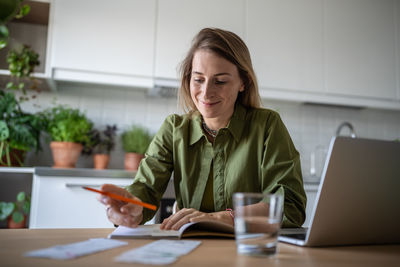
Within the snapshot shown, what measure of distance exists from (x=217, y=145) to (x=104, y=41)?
5.16 feet

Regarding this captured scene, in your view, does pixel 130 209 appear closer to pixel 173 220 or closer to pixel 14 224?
pixel 173 220

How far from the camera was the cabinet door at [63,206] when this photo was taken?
7.22 ft

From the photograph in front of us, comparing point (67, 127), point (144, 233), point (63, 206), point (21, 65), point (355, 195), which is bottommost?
point (63, 206)

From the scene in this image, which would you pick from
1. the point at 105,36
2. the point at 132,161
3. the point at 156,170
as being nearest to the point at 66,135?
the point at 132,161

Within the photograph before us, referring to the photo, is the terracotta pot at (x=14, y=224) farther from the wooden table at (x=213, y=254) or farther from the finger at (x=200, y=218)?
the finger at (x=200, y=218)

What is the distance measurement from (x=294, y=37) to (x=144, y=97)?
4.24 feet

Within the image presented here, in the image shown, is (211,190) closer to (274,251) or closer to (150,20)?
(274,251)

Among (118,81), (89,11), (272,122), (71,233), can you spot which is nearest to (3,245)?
(71,233)

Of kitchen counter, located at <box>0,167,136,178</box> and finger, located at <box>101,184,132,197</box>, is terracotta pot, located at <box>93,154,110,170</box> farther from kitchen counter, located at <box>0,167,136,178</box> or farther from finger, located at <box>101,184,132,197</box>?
finger, located at <box>101,184,132,197</box>

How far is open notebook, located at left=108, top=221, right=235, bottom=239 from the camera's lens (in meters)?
0.83

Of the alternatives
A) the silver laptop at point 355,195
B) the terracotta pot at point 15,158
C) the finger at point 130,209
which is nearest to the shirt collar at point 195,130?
the finger at point 130,209

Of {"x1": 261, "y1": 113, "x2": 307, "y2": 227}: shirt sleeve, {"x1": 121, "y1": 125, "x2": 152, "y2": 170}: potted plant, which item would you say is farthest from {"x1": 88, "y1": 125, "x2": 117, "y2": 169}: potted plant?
{"x1": 261, "y1": 113, "x2": 307, "y2": 227}: shirt sleeve

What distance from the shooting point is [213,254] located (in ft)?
2.17

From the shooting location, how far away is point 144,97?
3.07 metres
